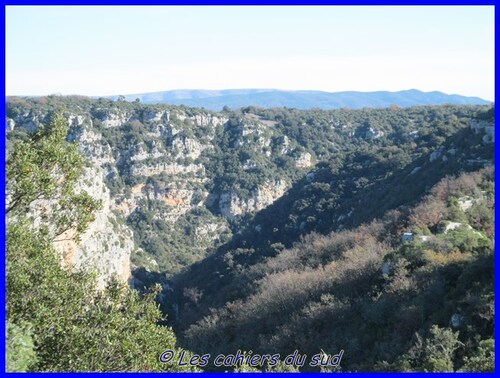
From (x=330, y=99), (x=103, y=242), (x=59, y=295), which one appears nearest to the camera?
(x=59, y=295)

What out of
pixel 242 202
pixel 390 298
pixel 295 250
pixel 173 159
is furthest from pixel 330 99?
pixel 390 298

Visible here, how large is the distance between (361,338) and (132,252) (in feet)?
132

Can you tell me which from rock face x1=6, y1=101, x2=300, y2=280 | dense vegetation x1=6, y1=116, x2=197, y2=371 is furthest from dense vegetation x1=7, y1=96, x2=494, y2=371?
rock face x1=6, y1=101, x2=300, y2=280

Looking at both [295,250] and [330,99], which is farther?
[330,99]

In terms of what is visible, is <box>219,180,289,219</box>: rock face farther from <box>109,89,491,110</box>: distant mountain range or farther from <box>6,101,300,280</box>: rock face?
<box>109,89,491,110</box>: distant mountain range

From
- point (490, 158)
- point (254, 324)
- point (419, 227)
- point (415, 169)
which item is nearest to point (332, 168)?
point (415, 169)

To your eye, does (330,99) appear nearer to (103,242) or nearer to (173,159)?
(173,159)

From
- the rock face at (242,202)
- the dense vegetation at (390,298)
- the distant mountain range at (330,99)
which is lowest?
the rock face at (242,202)

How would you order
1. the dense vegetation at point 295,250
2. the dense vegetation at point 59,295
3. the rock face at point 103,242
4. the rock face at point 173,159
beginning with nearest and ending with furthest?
the dense vegetation at point 59,295 → the dense vegetation at point 295,250 → the rock face at point 103,242 → the rock face at point 173,159

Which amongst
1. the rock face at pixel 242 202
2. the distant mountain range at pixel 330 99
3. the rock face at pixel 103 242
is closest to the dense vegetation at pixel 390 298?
the rock face at pixel 103 242

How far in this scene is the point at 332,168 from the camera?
46719 mm

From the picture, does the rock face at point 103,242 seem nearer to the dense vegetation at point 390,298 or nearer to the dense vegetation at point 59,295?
the dense vegetation at point 390,298

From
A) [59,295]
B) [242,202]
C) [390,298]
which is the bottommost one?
[242,202]

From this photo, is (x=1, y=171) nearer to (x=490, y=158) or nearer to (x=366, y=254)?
(x=366, y=254)
